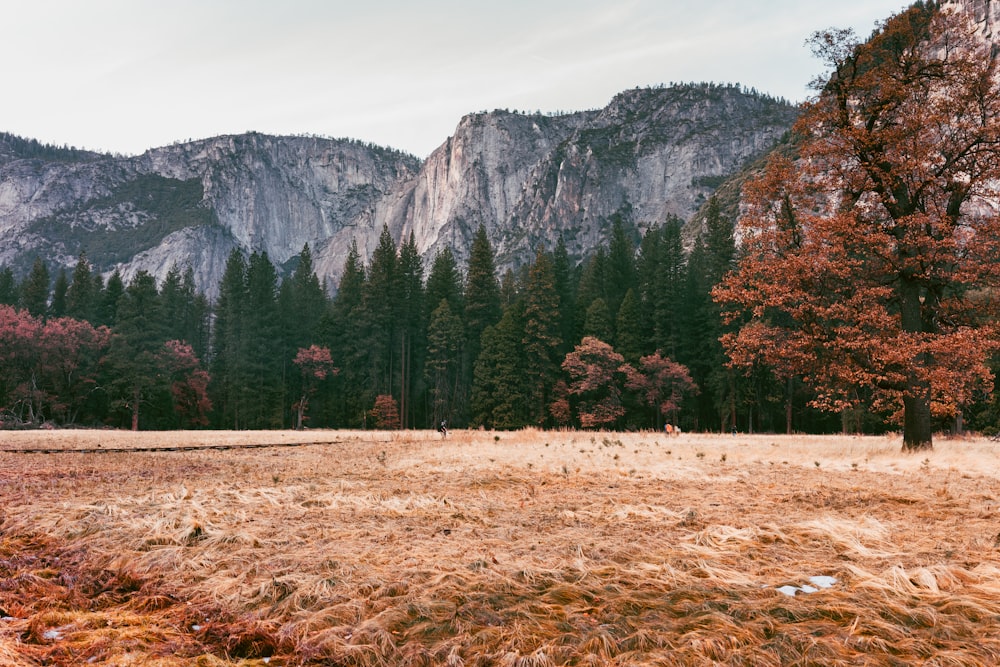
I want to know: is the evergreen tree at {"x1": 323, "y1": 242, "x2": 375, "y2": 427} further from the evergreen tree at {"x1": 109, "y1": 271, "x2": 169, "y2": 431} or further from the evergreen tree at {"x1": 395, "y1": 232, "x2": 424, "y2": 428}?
the evergreen tree at {"x1": 109, "y1": 271, "x2": 169, "y2": 431}

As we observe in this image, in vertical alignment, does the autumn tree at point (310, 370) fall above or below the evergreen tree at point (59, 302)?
below

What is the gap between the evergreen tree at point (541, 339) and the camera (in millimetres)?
59781

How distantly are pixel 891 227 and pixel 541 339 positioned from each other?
45.0 metres

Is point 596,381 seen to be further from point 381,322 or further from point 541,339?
point 381,322

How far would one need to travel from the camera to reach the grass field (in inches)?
133

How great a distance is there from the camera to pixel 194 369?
219ft

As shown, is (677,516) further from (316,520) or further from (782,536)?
(316,520)

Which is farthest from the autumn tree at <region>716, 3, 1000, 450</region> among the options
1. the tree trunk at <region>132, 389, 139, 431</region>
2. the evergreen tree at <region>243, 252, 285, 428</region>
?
the tree trunk at <region>132, 389, 139, 431</region>

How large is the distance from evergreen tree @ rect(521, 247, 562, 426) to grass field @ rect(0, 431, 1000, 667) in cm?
5018

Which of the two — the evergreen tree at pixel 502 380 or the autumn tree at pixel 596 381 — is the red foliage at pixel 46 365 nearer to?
the evergreen tree at pixel 502 380

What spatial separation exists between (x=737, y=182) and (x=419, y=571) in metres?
196

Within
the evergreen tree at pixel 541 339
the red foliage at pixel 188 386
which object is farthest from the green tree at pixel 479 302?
the red foliage at pixel 188 386

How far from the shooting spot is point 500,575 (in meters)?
4.57

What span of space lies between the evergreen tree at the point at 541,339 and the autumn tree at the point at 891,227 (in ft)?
137
